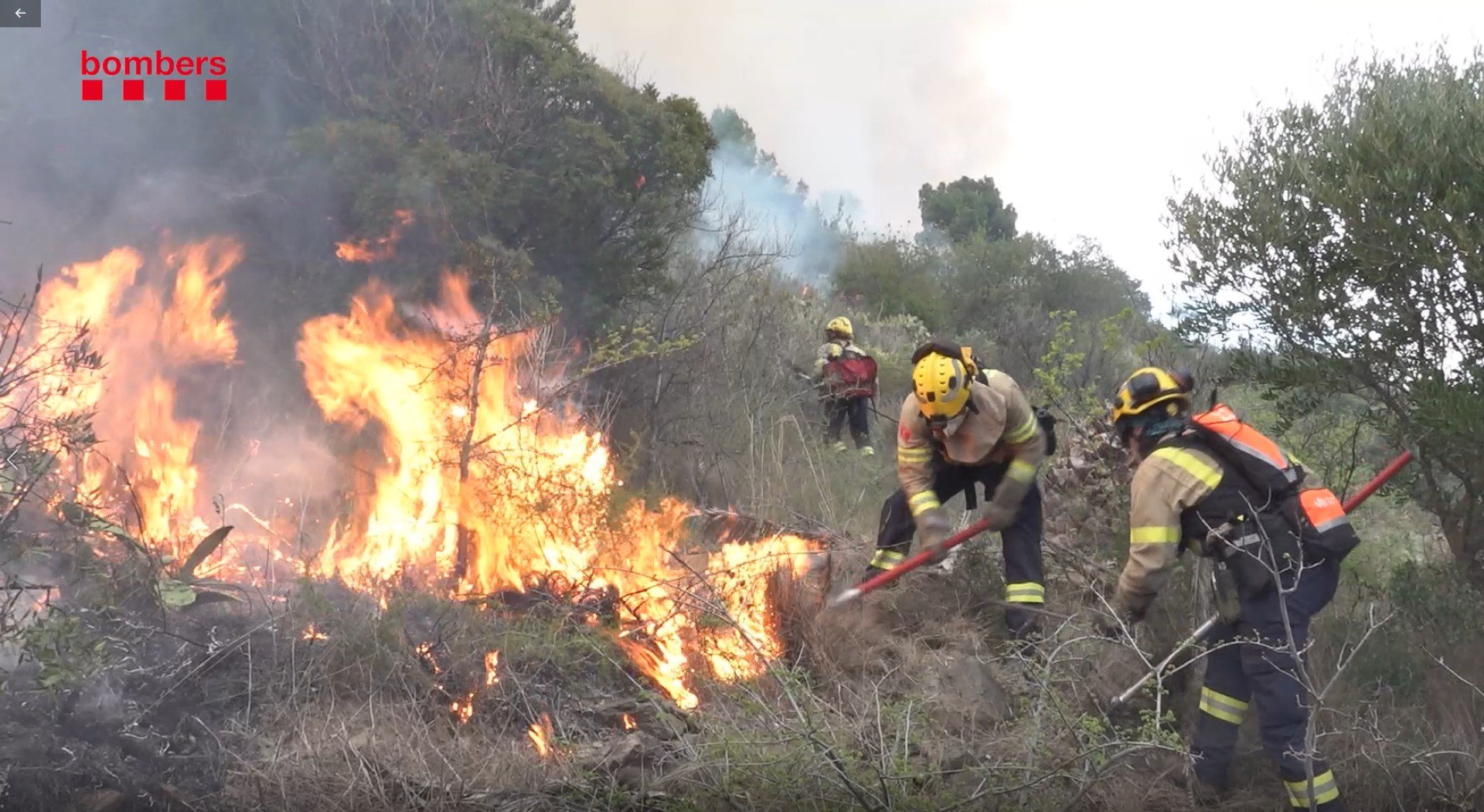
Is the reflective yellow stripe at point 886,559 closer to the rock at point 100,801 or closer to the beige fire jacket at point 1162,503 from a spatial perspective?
the beige fire jacket at point 1162,503

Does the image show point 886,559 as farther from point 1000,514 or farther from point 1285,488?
point 1285,488

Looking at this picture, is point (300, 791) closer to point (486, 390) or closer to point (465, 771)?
point (465, 771)

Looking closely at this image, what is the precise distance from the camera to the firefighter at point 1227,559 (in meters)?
4.48

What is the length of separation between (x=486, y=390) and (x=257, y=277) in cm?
214

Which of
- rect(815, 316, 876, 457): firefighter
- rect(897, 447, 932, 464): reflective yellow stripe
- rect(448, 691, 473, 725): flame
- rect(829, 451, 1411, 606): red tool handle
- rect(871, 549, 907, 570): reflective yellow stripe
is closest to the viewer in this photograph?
rect(448, 691, 473, 725): flame

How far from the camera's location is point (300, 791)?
14.0 feet

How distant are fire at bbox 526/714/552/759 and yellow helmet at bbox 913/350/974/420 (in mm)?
2333

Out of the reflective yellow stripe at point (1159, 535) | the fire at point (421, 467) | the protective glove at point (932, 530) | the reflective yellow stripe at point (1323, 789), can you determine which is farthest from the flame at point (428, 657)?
the reflective yellow stripe at point (1323, 789)

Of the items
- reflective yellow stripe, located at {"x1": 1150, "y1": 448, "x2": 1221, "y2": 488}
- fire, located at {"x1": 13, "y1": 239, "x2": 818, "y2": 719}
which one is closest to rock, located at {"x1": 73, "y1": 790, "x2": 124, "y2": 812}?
fire, located at {"x1": 13, "y1": 239, "x2": 818, "y2": 719}

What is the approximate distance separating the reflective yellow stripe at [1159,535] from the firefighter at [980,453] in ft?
3.13

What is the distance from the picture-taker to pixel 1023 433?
5754 mm

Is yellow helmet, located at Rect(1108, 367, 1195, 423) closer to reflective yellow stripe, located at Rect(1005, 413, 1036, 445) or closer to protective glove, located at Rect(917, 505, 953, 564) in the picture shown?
reflective yellow stripe, located at Rect(1005, 413, 1036, 445)

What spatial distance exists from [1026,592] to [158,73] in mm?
6636

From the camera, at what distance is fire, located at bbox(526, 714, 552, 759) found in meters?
4.75
